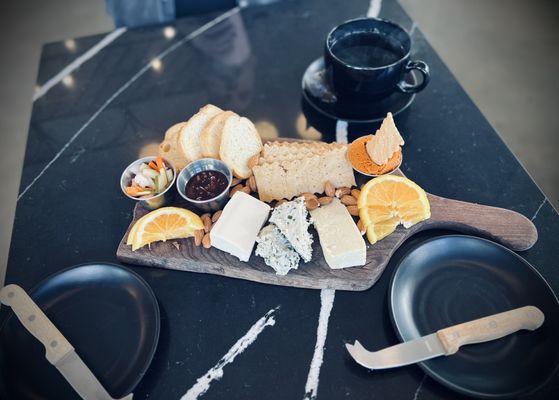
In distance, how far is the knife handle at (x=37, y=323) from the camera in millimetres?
1075

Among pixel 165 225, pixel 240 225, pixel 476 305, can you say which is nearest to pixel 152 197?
pixel 165 225

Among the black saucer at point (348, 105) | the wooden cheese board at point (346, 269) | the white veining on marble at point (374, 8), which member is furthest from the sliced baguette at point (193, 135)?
the white veining on marble at point (374, 8)

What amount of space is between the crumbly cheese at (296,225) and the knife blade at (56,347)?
602 millimetres

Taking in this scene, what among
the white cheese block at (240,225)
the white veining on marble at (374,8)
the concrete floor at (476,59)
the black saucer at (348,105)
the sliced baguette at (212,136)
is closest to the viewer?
the white cheese block at (240,225)

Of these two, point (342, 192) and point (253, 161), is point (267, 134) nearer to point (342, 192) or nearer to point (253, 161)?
point (253, 161)

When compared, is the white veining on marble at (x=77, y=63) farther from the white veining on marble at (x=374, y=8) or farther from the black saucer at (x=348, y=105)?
the white veining on marble at (x=374, y=8)

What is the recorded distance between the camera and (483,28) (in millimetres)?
3395

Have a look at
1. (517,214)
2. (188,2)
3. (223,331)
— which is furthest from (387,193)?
(188,2)

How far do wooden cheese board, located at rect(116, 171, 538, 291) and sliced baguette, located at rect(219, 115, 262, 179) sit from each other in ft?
1.01

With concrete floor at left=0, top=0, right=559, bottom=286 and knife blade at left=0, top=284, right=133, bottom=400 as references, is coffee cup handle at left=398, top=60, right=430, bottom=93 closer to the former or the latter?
knife blade at left=0, top=284, right=133, bottom=400

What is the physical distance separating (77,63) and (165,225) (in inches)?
47.7

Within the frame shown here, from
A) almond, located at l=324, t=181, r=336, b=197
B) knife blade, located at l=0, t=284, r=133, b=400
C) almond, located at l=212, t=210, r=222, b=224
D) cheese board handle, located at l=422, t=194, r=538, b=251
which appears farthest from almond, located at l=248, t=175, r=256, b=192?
knife blade, located at l=0, t=284, r=133, b=400

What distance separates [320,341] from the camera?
118 cm

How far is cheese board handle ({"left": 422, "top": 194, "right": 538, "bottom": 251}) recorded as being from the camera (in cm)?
129
